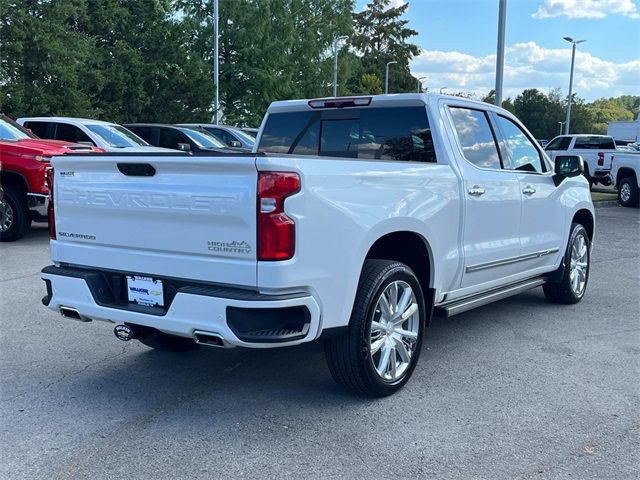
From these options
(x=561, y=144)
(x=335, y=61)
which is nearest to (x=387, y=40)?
(x=335, y=61)

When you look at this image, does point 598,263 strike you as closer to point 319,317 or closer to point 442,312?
point 442,312

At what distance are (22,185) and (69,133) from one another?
112 inches

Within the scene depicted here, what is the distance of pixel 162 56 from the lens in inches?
1086

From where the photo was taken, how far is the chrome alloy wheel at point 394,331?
4.06m

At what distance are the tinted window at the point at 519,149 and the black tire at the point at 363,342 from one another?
7.08 feet

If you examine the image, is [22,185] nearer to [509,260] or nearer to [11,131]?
[11,131]

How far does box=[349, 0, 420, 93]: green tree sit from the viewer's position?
67.9m

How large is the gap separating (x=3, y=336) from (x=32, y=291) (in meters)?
1.54

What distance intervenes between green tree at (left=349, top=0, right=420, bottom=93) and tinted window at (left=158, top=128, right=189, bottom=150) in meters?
54.8

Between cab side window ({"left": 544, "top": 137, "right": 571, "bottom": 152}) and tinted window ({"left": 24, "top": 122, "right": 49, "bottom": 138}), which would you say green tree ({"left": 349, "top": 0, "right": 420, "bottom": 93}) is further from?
tinted window ({"left": 24, "top": 122, "right": 49, "bottom": 138})

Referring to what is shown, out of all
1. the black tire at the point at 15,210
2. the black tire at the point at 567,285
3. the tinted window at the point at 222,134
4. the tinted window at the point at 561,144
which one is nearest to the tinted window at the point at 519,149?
the black tire at the point at 567,285

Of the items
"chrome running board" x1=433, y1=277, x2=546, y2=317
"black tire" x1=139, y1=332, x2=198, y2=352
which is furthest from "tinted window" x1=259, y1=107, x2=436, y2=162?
"black tire" x1=139, y1=332, x2=198, y2=352

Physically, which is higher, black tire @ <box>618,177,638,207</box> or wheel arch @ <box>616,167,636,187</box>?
wheel arch @ <box>616,167,636,187</box>

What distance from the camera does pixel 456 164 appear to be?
15.7 feet
